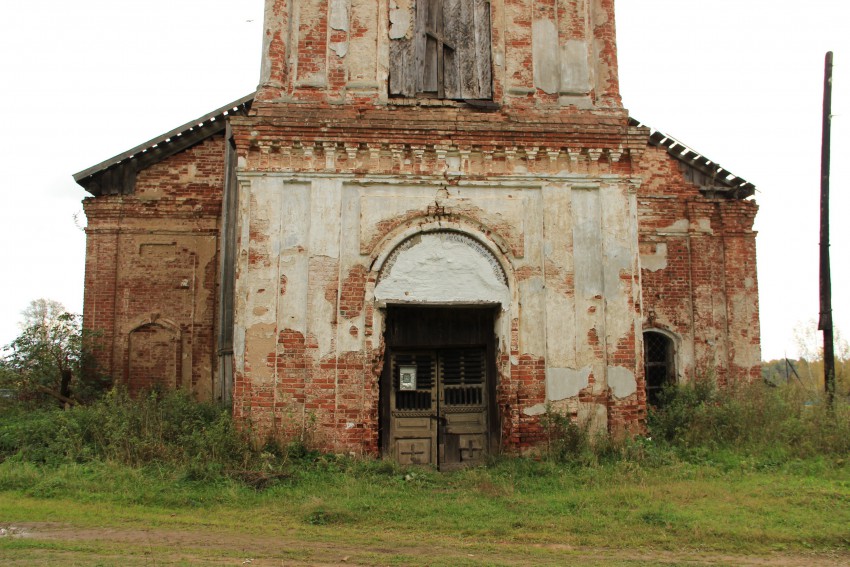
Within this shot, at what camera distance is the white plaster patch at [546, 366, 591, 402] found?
10547mm

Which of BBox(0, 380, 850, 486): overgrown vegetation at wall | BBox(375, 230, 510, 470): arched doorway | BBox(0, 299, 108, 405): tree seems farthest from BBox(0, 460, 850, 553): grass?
BBox(0, 299, 108, 405): tree

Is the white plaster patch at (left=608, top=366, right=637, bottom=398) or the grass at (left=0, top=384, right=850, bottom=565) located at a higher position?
the white plaster patch at (left=608, top=366, right=637, bottom=398)

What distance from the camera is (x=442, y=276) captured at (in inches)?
424

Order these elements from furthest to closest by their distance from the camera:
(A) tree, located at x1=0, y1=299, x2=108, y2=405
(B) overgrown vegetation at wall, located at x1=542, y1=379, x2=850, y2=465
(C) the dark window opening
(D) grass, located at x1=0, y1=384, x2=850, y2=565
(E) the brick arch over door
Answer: (C) the dark window opening < (E) the brick arch over door < (A) tree, located at x1=0, y1=299, x2=108, y2=405 < (B) overgrown vegetation at wall, located at x1=542, y1=379, x2=850, y2=465 < (D) grass, located at x1=0, y1=384, x2=850, y2=565

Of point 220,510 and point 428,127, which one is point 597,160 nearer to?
point 428,127

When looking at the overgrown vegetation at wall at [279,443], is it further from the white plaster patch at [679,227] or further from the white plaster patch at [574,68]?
the white plaster patch at [679,227]

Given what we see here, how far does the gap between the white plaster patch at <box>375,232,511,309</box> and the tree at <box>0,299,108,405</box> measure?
7.17 metres

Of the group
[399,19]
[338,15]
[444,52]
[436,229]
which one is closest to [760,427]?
[436,229]

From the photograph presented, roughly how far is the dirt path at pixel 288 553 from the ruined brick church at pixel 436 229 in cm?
316

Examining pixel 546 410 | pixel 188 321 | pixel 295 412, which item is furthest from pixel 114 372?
pixel 546 410

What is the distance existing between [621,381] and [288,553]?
18.9 ft

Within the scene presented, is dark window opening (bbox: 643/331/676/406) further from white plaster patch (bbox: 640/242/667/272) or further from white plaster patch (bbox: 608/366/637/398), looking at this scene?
white plaster patch (bbox: 608/366/637/398)

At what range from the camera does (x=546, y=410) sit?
10477 millimetres

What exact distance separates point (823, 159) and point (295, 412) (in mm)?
12003
